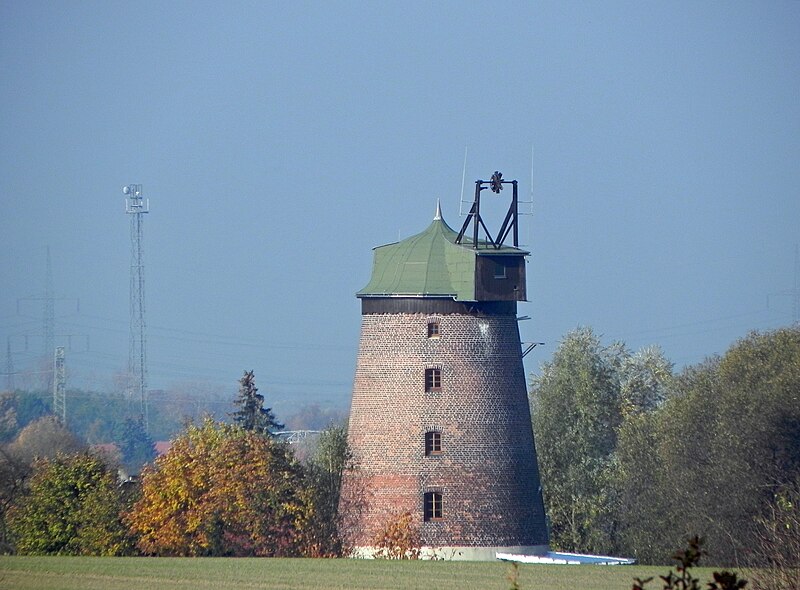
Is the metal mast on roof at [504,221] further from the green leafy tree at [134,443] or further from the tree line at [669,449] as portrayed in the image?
the green leafy tree at [134,443]

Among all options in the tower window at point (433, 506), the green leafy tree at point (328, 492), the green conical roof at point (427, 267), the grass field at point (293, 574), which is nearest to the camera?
the grass field at point (293, 574)

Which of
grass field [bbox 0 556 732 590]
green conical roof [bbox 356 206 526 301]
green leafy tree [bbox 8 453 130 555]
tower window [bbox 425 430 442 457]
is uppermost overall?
green conical roof [bbox 356 206 526 301]

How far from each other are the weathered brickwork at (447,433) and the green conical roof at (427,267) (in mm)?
650

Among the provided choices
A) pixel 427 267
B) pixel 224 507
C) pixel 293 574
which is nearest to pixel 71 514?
pixel 224 507

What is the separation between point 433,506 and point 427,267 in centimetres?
631

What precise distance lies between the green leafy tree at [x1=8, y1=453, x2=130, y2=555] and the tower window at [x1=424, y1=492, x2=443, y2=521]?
909 cm

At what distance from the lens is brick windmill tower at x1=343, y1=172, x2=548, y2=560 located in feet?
132

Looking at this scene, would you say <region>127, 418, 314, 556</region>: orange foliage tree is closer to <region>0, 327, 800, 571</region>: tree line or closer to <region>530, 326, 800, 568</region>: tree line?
<region>0, 327, 800, 571</region>: tree line

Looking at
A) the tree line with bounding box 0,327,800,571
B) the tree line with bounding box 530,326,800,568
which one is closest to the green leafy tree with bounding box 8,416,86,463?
the tree line with bounding box 530,326,800,568

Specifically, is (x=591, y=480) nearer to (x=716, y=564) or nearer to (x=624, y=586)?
(x=716, y=564)

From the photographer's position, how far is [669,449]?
153 ft

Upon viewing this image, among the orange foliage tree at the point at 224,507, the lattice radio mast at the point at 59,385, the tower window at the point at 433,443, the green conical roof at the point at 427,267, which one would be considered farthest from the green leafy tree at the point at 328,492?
the lattice radio mast at the point at 59,385

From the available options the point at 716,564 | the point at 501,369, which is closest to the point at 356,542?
the point at 501,369

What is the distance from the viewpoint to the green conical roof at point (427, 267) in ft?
134
